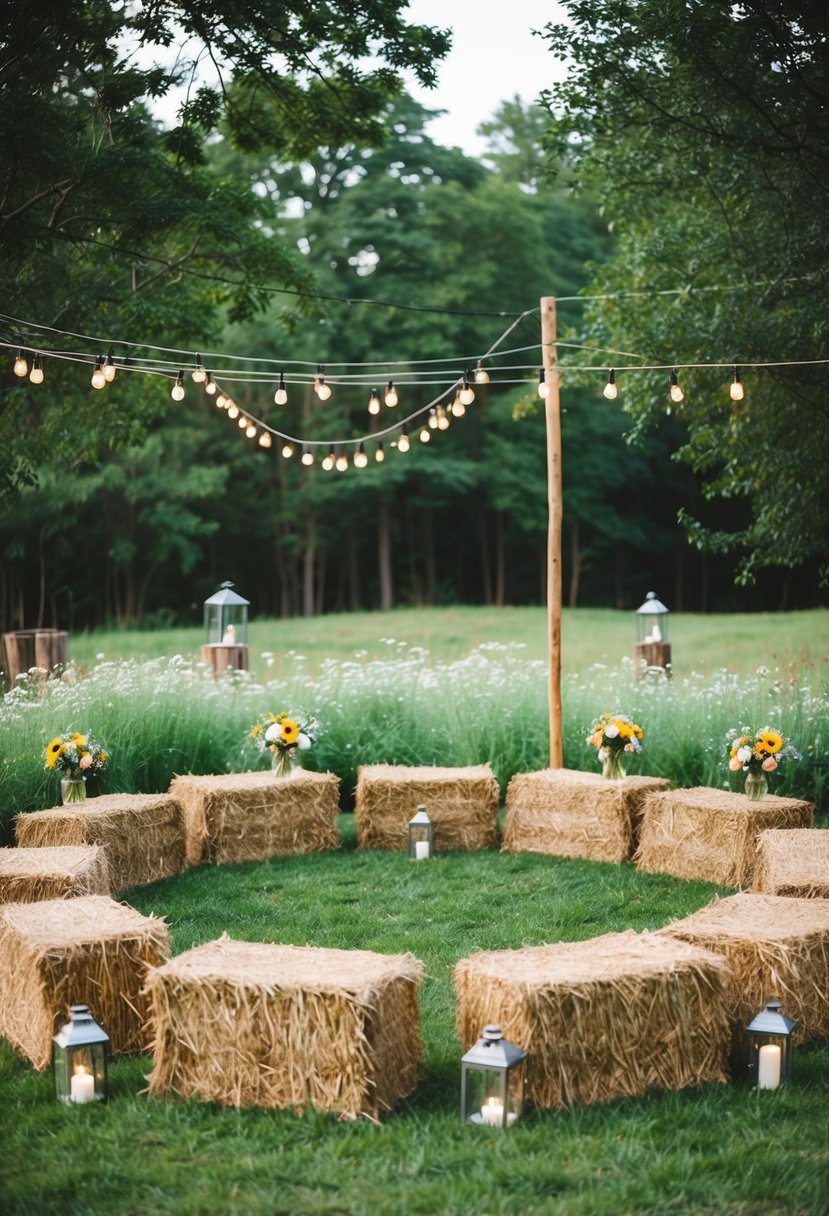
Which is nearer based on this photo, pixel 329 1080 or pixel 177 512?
pixel 329 1080

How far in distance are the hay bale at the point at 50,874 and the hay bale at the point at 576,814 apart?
9.35 feet

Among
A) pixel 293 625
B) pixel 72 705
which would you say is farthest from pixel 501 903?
pixel 293 625

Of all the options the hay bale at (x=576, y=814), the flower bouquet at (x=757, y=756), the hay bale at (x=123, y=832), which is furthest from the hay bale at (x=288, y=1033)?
the hay bale at (x=576, y=814)

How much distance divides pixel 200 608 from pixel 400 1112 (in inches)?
927

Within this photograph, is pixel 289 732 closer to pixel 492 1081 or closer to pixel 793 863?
pixel 793 863

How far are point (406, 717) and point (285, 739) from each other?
6.55 ft

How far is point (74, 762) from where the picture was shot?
6.62m

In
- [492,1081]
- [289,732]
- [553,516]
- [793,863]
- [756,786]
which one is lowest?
[492,1081]

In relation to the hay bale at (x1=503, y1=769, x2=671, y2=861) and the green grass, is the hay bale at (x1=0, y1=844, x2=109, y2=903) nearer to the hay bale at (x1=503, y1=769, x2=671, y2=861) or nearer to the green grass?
the green grass

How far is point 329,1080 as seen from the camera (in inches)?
144

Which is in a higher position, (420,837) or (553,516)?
(553,516)

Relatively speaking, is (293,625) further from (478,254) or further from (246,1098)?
(246,1098)

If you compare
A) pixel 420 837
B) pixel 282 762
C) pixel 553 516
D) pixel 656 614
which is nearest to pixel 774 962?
pixel 420 837

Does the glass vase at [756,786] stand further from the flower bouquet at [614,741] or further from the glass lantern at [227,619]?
the glass lantern at [227,619]
